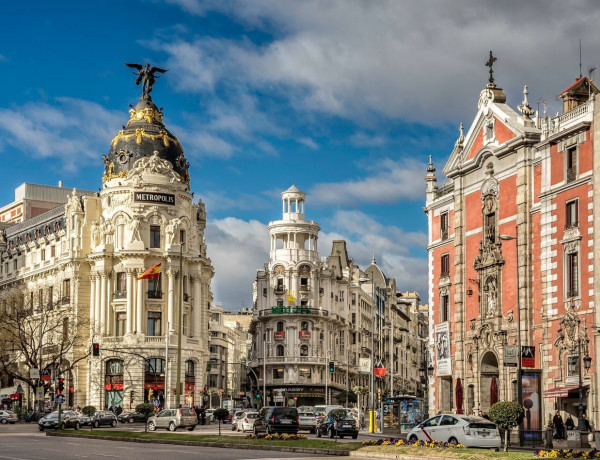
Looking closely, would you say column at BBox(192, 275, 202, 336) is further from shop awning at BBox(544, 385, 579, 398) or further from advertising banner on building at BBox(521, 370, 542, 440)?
shop awning at BBox(544, 385, 579, 398)

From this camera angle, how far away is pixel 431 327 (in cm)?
7275

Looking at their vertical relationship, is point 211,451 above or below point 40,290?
below

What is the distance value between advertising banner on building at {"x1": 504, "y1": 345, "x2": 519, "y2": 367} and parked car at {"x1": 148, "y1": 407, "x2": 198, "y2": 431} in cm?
2041

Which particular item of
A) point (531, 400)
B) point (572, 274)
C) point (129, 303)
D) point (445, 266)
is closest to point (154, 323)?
point (129, 303)

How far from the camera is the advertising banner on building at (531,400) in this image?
2243 inches

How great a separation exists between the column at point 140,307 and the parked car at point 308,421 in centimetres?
4171

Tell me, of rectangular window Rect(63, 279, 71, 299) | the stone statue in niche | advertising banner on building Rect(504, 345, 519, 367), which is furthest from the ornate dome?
advertising banner on building Rect(504, 345, 519, 367)

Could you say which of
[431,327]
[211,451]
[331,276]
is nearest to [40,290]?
[331,276]

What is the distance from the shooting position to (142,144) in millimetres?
107375

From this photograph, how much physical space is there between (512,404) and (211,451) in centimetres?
1171

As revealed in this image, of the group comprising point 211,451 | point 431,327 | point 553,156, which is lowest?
point 211,451

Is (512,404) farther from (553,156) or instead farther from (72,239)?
(72,239)

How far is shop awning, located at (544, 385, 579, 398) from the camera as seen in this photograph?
55.2m

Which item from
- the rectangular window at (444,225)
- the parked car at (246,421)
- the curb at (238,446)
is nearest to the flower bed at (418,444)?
the curb at (238,446)
